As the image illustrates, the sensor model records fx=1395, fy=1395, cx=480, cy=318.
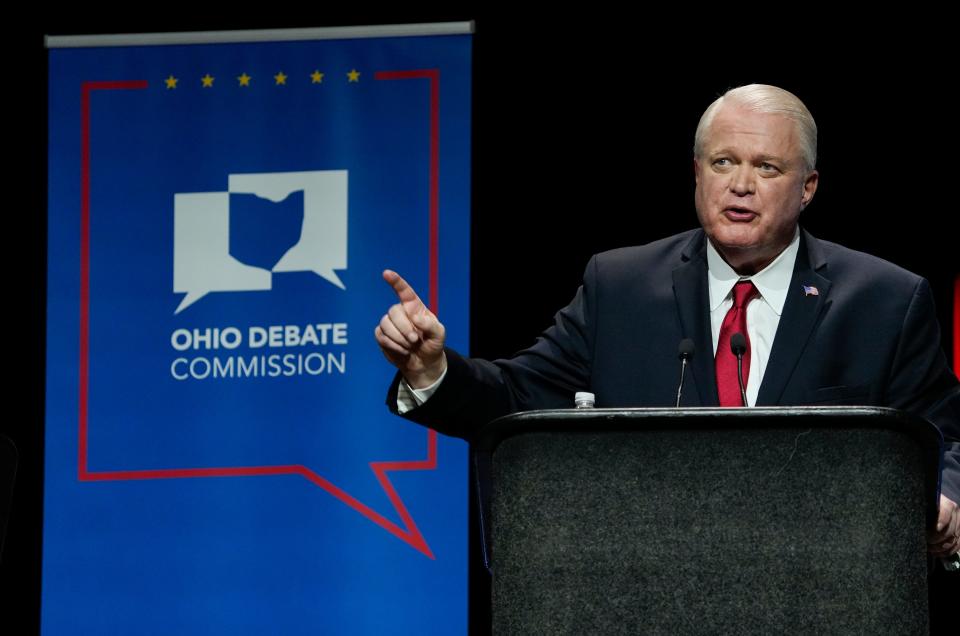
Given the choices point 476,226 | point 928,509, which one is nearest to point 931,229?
point 476,226

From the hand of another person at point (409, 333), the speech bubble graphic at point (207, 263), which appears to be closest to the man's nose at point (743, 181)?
the hand of another person at point (409, 333)

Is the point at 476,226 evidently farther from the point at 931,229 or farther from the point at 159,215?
the point at 931,229

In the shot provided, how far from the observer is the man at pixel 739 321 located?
7.06 ft

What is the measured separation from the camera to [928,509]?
161 cm

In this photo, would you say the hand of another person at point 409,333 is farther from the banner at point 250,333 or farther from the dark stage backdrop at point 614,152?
the dark stage backdrop at point 614,152

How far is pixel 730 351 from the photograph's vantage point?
2.21 metres

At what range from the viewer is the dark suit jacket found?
7.04 feet

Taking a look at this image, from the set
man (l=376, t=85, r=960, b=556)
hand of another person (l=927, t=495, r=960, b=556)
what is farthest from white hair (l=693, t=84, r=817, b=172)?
hand of another person (l=927, t=495, r=960, b=556)

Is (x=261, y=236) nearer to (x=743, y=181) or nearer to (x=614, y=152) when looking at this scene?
(x=614, y=152)

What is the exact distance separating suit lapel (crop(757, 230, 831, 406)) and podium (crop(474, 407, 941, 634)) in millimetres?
575

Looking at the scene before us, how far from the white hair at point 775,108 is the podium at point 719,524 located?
0.91 meters

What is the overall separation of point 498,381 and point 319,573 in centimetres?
175

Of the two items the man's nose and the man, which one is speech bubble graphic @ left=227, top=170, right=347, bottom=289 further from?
the man's nose

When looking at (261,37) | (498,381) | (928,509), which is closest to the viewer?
(928,509)
